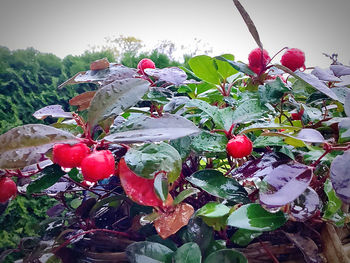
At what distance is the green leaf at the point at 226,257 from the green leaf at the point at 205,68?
408mm

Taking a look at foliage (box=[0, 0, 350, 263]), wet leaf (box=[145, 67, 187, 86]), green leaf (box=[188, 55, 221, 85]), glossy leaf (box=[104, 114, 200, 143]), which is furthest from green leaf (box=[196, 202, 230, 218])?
green leaf (box=[188, 55, 221, 85])

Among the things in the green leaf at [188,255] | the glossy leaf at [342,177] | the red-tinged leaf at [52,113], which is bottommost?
the green leaf at [188,255]

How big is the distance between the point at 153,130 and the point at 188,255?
0.61ft

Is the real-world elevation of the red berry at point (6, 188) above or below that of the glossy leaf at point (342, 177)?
below

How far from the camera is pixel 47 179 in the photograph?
1.60 feet

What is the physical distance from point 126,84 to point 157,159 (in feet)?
0.46

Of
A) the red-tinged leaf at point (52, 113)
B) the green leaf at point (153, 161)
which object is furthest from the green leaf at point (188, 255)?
the red-tinged leaf at point (52, 113)

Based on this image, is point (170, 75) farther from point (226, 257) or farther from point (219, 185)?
point (226, 257)

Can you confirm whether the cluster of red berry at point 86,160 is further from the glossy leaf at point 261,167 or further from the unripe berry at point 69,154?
the glossy leaf at point 261,167

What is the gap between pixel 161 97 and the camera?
0.56 metres

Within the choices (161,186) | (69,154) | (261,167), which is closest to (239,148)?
(261,167)

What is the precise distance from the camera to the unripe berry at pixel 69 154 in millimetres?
392

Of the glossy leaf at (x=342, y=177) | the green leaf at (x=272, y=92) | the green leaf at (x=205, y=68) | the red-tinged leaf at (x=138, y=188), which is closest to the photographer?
the glossy leaf at (x=342, y=177)

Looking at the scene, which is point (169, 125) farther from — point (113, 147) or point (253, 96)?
point (253, 96)
